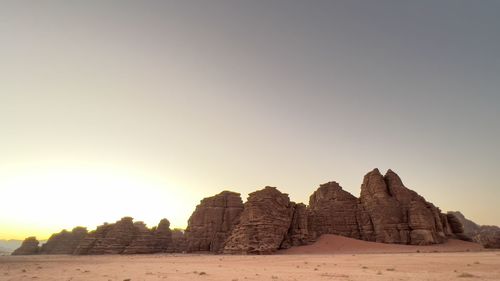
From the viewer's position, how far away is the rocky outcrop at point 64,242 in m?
79.7

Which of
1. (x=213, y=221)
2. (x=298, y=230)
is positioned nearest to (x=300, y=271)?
(x=298, y=230)

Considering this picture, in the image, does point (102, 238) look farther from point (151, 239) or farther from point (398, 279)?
point (398, 279)

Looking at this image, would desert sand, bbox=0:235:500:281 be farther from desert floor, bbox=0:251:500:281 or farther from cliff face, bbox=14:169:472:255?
cliff face, bbox=14:169:472:255

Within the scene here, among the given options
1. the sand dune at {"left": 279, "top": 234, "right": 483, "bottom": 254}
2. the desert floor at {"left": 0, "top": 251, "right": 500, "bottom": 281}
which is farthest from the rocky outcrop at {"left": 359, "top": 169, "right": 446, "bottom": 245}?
the desert floor at {"left": 0, "top": 251, "right": 500, "bottom": 281}

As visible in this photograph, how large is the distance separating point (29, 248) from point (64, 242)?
11.6 meters

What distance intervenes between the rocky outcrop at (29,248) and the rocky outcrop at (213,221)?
186 ft

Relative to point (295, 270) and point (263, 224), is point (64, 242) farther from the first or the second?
point (295, 270)

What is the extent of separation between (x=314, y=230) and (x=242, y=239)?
18.9m

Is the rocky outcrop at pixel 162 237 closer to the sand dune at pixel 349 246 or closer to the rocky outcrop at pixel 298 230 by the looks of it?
the rocky outcrop at pixel 298 230

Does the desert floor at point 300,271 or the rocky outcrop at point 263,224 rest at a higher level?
the rocky outcrop at point 263,224

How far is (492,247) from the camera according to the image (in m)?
44.6

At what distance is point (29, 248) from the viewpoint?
275 feet

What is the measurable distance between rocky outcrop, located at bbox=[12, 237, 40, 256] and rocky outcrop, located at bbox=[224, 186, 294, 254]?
233ft

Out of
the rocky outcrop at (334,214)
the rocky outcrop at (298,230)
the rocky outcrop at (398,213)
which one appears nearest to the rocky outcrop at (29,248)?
the rocky outcrop at (298,230)
